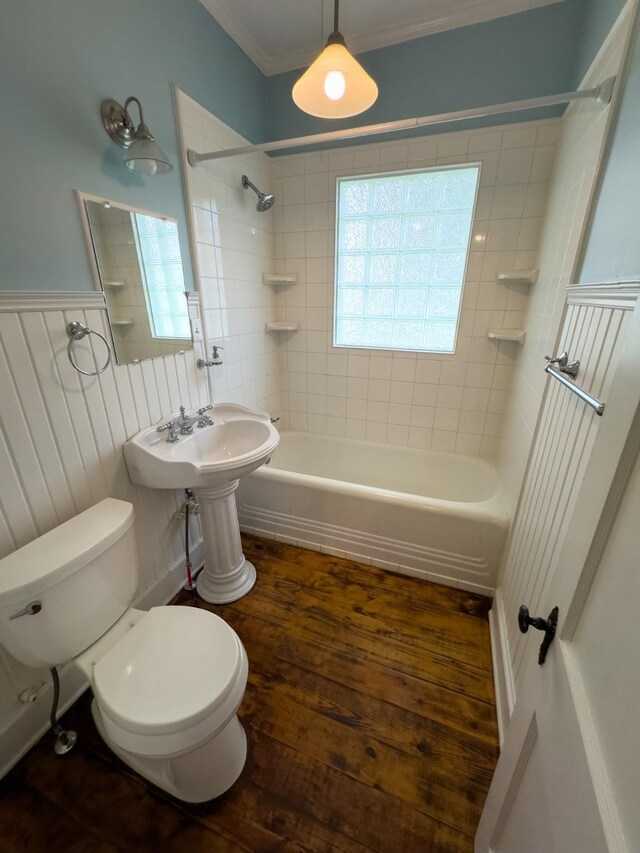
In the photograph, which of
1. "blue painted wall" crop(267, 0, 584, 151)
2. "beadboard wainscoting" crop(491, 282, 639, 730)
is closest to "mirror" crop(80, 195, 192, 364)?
"blue painted wall" crop(267, 0, 584, 151)

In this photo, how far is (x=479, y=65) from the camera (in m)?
1.72

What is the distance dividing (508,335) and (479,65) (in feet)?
4.39

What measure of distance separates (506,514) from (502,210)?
165 centimetres

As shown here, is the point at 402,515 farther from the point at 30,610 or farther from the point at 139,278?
the point at 139,278

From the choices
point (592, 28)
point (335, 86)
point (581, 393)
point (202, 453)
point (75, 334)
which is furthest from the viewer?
point (202, 453)

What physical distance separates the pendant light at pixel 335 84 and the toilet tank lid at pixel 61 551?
1.46 m

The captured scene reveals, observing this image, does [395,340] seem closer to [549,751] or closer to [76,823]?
[549,751]

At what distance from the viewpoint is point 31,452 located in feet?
3.55

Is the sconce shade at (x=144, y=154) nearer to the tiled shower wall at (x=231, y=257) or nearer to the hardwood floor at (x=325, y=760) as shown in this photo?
the tiled shower wall at (x=231, y=257)

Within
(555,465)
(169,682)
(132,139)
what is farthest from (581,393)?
(132,139)

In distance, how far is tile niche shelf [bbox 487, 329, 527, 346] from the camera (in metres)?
1.95

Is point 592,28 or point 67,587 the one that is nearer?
point 67,587

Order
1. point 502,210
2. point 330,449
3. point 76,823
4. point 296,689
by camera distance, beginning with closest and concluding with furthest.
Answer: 1. point 76,823
2. point 296,689
3. point 502,210
4. point 330,449

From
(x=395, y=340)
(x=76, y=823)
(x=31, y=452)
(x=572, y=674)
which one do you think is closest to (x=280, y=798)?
(x=76, y=823)
